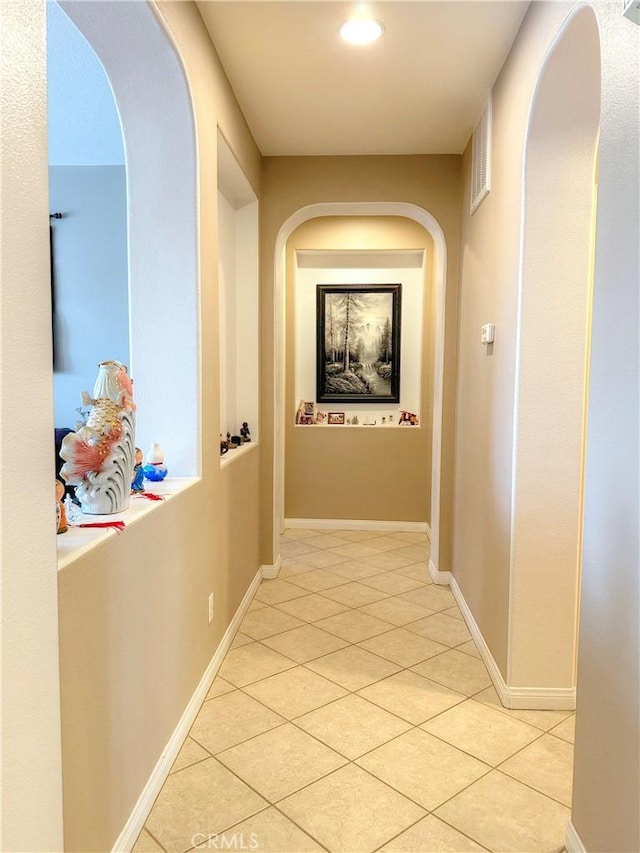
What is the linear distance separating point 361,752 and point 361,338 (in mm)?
3632

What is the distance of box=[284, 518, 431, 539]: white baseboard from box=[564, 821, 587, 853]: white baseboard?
3442 mm

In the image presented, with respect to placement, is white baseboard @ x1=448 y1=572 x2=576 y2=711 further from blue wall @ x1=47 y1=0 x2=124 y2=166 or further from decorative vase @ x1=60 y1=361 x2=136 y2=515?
blue wall @ x1=47 y1=0 x2=124 y2=166

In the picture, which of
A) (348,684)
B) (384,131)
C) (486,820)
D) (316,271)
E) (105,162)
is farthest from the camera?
(316,271)

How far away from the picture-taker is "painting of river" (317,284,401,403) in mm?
5086

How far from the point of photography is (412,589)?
370 cm

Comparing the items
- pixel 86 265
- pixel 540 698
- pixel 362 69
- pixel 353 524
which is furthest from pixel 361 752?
pixel 353 524

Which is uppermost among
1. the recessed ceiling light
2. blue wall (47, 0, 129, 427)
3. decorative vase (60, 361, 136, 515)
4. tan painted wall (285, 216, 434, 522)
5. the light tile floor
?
the recessed ceiling light

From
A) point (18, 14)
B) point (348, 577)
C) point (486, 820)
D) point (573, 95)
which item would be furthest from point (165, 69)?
point (348, 577)

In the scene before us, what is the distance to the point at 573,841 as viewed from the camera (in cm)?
158

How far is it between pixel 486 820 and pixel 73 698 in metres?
1.26

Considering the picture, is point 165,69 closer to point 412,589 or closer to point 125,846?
point 125,846

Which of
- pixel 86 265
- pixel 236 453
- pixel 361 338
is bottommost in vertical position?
pixel 236 453

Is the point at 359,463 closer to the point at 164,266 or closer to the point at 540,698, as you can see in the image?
the point at 540,698

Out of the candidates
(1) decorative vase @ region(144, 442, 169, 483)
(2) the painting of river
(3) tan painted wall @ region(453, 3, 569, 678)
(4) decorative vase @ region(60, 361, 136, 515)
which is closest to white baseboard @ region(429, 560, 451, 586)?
(3) tan painted wall @ region(453, 3, 569, 678)
